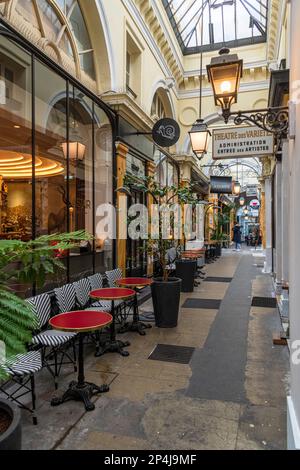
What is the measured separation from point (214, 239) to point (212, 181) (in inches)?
138

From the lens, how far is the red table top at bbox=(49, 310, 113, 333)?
3495 mm

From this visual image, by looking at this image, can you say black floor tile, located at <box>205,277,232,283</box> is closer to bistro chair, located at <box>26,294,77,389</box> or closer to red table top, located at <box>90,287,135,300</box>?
red table top, located at <box>90,287,135,300</box>

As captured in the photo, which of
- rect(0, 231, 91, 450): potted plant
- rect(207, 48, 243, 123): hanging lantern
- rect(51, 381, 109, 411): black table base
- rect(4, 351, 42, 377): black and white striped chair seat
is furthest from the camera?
rect(207, 48, 243, 123): hanging lantern

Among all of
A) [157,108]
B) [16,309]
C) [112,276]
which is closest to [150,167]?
[157,108]

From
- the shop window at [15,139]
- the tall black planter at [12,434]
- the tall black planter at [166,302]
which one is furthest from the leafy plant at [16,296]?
the tall black planter at [166,302]

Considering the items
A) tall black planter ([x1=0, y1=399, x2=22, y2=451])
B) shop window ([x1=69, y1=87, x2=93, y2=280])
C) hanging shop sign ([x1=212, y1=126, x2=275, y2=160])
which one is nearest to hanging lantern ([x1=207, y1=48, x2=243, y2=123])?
hanging shop sign ([x1=212, y1=126, x2=275, y2=160])

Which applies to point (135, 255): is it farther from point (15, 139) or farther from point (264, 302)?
point (15, 139)

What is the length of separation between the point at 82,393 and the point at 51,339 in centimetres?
75

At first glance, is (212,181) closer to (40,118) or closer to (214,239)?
(214,239)

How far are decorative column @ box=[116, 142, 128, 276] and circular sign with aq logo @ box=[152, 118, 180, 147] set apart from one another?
1213 millimetres

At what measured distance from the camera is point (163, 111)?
45.3 feet

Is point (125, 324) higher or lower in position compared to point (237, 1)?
lower
